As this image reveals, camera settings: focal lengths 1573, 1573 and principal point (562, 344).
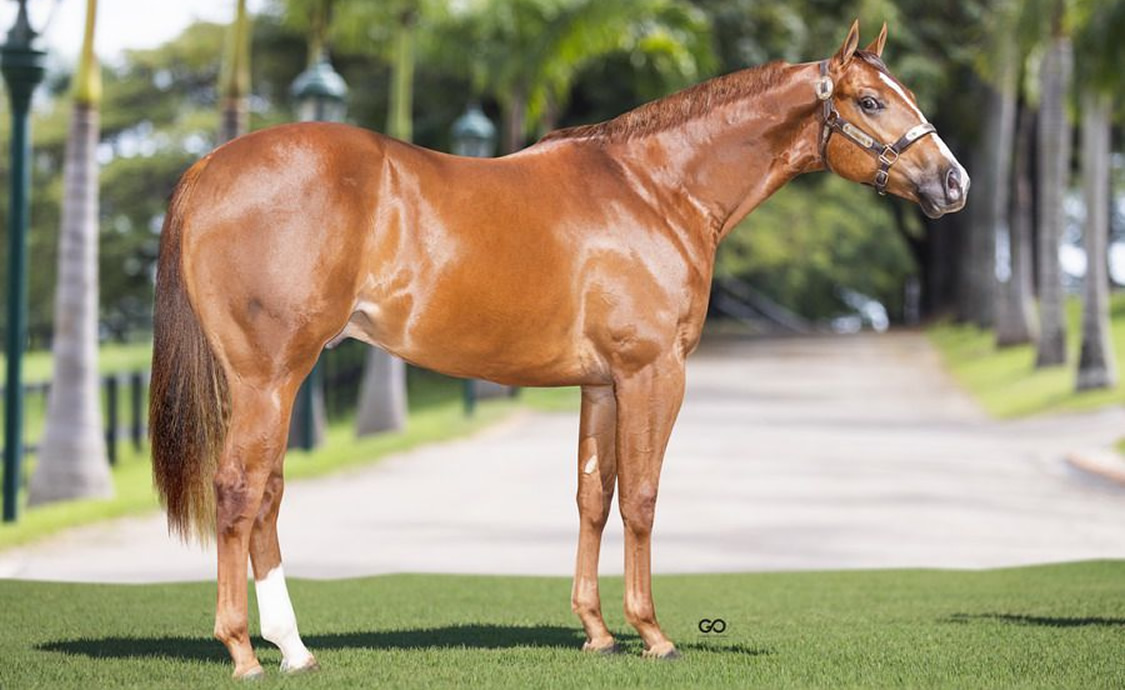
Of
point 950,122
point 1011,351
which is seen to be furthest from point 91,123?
point 950,122

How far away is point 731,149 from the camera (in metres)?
Result: 6.36

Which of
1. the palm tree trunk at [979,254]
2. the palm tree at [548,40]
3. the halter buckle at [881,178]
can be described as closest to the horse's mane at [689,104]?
the halter buckle at [881,178]

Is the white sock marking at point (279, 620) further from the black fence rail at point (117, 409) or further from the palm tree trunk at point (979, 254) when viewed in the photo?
the palm tree trunk at point (979, 254)

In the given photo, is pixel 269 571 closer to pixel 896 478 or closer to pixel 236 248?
pixel 236 248

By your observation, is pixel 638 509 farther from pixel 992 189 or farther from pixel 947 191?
pixel 992 189

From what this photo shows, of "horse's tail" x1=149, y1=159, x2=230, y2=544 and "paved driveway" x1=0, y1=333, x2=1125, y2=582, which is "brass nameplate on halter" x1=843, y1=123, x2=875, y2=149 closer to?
"horse's tail" x1=149, y1=159, x2=230, y2=544

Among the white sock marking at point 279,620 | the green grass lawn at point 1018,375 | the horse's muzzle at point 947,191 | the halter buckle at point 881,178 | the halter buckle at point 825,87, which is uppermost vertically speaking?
the halter buckle at point 825,87

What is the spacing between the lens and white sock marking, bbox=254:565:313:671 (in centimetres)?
575

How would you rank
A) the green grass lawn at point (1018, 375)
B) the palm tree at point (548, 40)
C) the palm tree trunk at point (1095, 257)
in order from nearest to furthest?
the green grass lawn at point (1018, 375) < the palm tree at point (548, 40) < the palm tree trunk at point (1095, 257)

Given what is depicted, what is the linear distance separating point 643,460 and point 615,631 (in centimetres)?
154

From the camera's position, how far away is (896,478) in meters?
16.8

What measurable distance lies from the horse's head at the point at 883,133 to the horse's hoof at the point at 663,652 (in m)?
1.97

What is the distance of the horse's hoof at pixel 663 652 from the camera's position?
20.1 feet

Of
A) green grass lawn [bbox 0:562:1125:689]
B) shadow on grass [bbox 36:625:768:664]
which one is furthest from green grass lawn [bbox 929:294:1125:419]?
shadow on grass [bbox 36:625:768:664]
